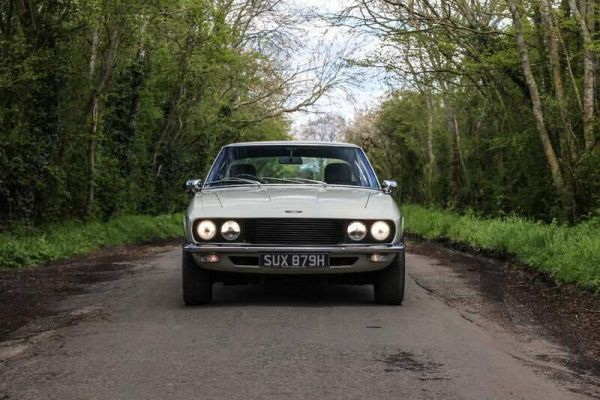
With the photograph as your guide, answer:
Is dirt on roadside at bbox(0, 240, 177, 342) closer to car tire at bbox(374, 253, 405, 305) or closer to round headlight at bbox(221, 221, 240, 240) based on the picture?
round headlight at bbox(221, 221, 240, 240)

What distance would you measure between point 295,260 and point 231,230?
64 centimetres

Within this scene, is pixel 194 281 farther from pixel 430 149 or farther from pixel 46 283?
pixel 430 149

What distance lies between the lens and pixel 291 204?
289 inches

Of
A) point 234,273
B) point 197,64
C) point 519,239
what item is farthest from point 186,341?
point 197,64

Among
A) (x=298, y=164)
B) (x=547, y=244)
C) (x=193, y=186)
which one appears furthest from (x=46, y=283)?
(x=547, y=244)

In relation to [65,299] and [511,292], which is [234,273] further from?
[511,292]

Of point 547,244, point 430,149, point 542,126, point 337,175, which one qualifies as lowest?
point 547,244

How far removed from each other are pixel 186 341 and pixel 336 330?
1.18m

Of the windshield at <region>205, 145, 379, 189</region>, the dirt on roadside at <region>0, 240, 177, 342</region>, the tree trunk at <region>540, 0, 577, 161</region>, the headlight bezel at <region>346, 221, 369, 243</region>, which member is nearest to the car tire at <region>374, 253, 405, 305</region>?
the headlight bezel at <region>346, 221, 369, 243</region>

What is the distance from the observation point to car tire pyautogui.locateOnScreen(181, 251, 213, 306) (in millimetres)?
7355

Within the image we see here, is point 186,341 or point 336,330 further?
point 336,330

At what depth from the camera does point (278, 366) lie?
5.01 metres

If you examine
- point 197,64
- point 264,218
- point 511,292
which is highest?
point 197,64

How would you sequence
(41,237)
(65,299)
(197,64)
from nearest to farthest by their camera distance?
(65,299) < (41,237) < (197,64)
